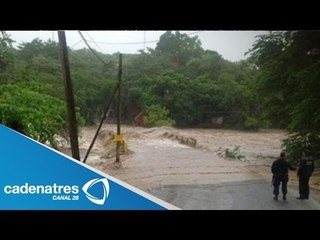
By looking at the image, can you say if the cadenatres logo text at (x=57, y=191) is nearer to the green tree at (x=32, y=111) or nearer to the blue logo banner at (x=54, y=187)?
the blue logo banner at (x=54, y=187)

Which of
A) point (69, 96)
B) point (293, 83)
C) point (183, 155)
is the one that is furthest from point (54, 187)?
point (293, 83)

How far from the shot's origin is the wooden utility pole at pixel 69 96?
6770 mm

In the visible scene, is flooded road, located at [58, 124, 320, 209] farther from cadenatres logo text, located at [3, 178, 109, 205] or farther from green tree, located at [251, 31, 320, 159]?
cadenatres logo text, located at [3, 178, 109, 205]

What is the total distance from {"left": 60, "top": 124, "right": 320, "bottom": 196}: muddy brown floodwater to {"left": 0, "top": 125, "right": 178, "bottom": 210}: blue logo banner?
0.20 meters

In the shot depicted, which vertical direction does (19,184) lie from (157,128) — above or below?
below

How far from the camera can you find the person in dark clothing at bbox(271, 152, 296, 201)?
6801 mm

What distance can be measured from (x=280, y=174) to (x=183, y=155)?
4.61 ft

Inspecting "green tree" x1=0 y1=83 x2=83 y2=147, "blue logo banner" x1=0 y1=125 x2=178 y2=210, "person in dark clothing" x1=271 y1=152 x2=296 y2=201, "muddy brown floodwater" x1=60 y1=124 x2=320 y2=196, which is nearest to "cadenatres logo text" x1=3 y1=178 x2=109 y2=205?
"blue logo banner" x1=0 y1=125 x2=178 y2=210

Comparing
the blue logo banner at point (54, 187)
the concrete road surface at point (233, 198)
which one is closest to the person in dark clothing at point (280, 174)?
the concrete road surface at point (233, 198)

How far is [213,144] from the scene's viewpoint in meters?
7.37

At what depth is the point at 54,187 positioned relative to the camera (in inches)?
258
